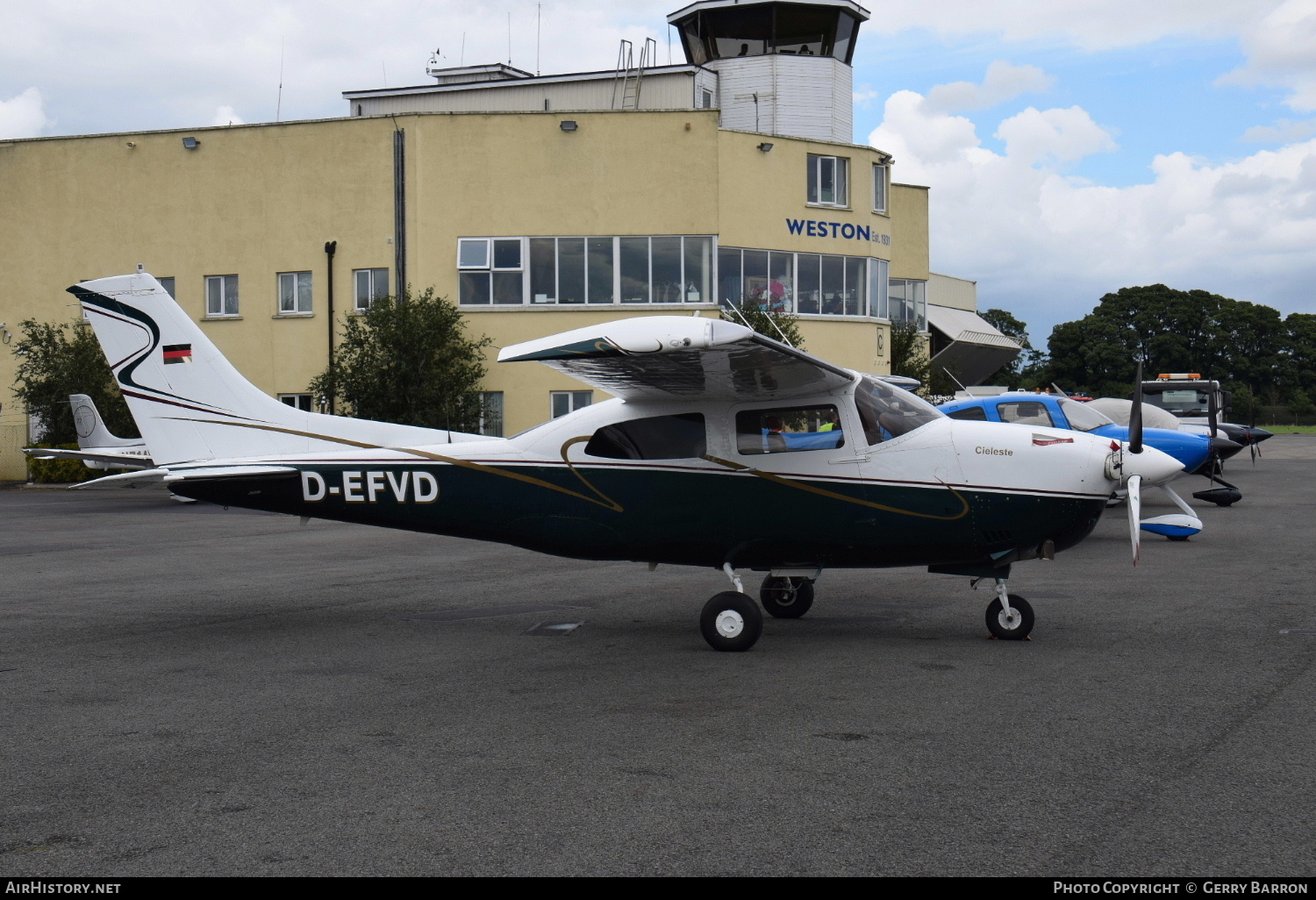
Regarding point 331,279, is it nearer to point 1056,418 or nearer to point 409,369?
point 409,369

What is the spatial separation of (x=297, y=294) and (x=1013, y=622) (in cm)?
2684

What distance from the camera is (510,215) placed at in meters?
29.5

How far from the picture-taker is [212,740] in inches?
229

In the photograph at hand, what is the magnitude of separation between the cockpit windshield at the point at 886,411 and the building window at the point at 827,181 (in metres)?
24.3

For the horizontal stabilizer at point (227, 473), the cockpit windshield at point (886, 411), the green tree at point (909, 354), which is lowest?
the horizontal stabilizer at point (227, 473)

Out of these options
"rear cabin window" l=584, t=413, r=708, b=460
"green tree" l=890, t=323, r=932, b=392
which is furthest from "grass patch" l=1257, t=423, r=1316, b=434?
"rear cabin window" l=584, t=413, r=708, b=460

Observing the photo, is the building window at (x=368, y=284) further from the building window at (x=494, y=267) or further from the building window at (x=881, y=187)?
Result: the building window at (x=881, y=187)

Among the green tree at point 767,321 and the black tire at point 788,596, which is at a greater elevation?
the green tree at point 767,321

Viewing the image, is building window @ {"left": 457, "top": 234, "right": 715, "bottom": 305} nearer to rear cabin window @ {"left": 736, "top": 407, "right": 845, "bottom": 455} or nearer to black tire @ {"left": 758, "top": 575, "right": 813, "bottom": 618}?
black tire @ {"left": 758, "top": 575, "right": 813, "bottom": 618}

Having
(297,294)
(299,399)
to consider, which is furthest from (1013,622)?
(297,294)

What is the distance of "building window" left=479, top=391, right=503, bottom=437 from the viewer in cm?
2942

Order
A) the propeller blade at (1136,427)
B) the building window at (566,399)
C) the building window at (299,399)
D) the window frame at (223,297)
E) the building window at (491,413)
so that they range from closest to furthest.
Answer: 1. the propeller blade at (1136,427)
2. the building window at (491,413)
3. the building window at (566,399)
4. the building window at (299,399)
5. the window frame at (223,297)

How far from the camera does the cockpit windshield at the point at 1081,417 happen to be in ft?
55.3

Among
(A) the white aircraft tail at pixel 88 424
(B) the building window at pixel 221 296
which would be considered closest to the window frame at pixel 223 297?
(B) the building window at pixel 221 296
